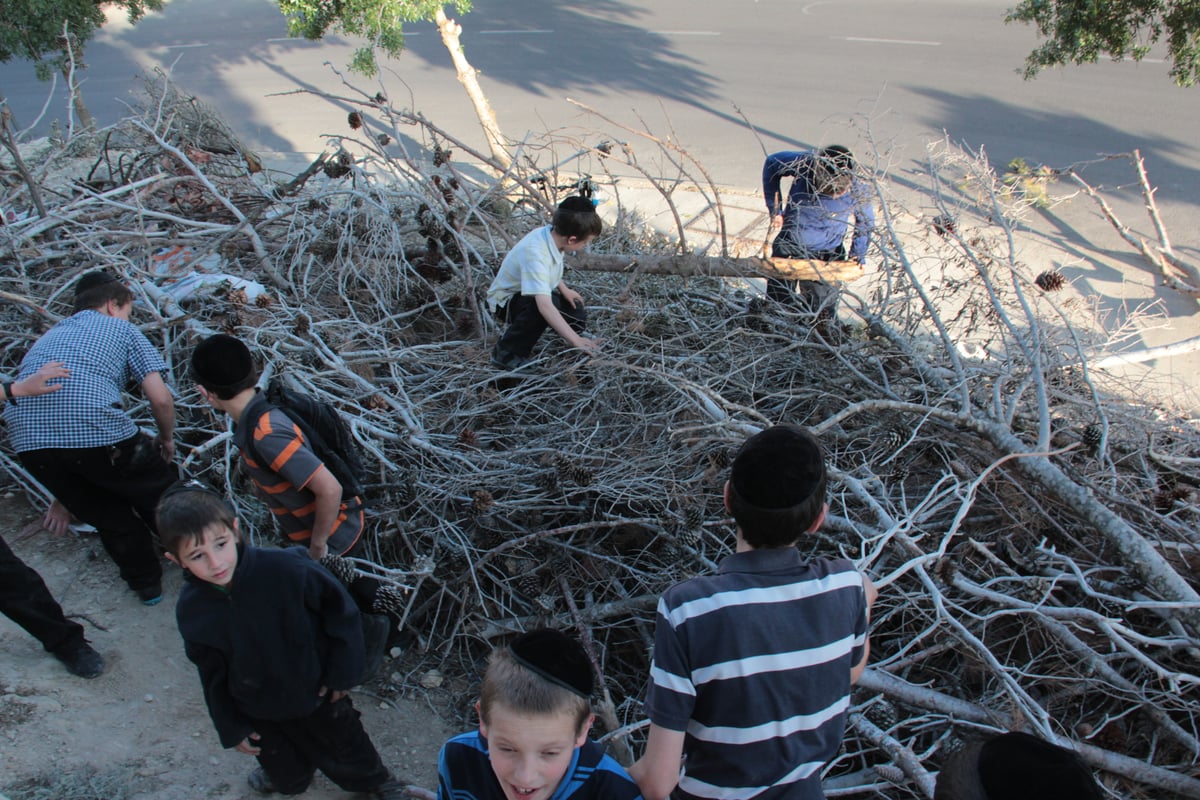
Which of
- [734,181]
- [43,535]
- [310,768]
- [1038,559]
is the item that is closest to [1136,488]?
[1038,559]

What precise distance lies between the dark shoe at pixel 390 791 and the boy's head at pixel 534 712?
1.18 meters

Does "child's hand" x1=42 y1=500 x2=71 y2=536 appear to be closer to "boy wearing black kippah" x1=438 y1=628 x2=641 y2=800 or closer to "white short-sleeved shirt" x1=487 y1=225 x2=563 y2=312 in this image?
"white short-sleeved shirt" x1=487 y1=225 x2=563 y2=312

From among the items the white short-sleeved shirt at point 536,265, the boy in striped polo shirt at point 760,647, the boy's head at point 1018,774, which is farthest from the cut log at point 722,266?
the boy's head at point 1018,774

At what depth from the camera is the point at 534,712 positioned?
1535mm

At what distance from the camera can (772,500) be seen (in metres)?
1.54

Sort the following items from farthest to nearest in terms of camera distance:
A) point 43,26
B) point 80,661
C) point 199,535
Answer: point 43,26, point 80,661, point 199,535

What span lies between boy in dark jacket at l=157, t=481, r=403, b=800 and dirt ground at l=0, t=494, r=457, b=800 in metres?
0.46

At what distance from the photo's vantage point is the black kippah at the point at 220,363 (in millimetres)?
2355

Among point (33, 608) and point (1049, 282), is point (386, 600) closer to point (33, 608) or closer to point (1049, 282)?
point (33, 608)

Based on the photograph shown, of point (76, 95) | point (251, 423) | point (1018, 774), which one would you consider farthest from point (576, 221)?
point (76, 95)

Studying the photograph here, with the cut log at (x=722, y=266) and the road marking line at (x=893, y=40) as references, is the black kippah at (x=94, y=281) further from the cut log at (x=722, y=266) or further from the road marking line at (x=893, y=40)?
the road marking line at (x=893, y=40)

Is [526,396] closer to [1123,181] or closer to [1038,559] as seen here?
[1038,559]

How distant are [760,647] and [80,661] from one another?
104 inches

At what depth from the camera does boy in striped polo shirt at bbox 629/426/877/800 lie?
4.94ft
